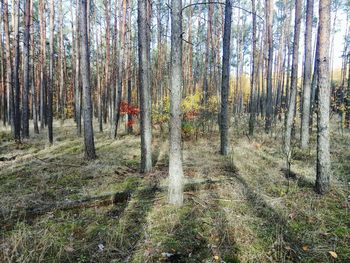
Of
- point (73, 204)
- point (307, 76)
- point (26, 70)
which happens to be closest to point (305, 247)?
point (73, 204)

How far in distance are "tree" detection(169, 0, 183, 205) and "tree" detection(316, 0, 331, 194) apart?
2807mm

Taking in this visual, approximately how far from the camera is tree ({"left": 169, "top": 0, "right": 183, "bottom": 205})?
4.55 metres

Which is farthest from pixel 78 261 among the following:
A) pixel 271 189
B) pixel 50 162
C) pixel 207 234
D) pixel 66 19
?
pixel 66 19

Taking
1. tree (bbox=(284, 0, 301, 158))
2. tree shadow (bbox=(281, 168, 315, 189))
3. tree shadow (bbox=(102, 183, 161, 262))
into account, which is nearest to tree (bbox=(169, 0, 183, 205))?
tree shadow (bbox=(102, 183, 161, 262))

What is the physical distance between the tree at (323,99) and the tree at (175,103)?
281 cm

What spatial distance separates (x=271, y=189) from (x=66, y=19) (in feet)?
85.1

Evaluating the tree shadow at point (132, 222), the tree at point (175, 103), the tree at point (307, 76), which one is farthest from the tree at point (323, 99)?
the tree at point (307, 76)

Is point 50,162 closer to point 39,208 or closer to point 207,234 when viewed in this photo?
point 39,208

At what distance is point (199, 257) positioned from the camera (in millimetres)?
3258

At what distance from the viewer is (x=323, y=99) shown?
5156 mm

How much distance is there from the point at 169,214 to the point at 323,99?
12.2 ft

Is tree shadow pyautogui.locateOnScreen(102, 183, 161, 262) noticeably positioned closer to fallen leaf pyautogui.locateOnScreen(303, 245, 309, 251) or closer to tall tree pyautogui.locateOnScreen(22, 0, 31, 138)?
fallen leaf pyautogui.locateOnScreen(303, 245, 309, 251)

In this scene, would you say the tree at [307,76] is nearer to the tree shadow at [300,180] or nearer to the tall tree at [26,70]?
the tree shadow at [300,180]

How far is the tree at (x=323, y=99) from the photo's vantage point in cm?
507
